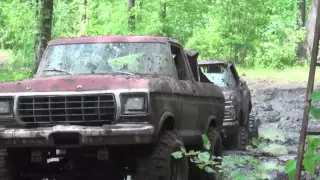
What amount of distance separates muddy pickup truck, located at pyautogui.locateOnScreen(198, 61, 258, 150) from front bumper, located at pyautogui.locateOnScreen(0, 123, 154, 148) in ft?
22.2

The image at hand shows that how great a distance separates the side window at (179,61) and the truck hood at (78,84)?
4.85 feet

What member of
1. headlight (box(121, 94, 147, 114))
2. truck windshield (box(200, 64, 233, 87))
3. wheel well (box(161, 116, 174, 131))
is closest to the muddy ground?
truck windshield (box(200, 64, 233, 87))

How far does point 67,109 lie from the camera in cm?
649

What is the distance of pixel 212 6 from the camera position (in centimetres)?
3778

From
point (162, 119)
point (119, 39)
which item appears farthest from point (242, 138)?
point (162, 119)

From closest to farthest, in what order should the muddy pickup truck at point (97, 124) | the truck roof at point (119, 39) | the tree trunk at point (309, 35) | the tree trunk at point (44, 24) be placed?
1. the muddy pickup truck at point (97, 124)
2. the truck roof at point (119, 39)
3. the tree trunk at point (44, 24)
4. the tree trunk at point (309, 35)

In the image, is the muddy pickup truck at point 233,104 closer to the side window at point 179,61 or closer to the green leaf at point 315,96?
the side window at point 179,61

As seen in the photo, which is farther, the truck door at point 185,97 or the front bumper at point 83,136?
the truck door at point 185,97

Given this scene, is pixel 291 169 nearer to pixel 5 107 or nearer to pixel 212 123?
pixel 5 107

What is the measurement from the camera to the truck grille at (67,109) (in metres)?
6.40

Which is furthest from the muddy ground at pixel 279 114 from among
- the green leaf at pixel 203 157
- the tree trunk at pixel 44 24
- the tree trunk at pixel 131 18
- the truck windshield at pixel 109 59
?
the tree trunk at pixel 131 18

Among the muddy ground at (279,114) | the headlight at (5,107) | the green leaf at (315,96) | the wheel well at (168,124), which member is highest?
the green leaf at (315,96)

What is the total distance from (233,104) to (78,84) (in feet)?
23.0

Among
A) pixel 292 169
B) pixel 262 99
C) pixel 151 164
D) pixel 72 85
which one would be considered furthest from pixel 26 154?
pixel 262 99
